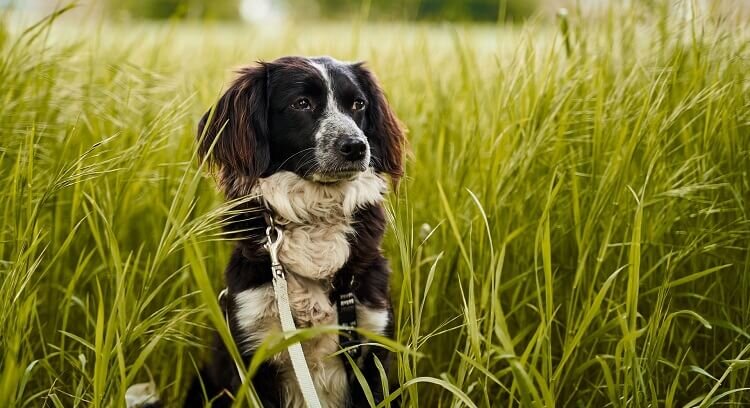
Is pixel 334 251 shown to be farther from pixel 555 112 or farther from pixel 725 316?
pixel 725 316

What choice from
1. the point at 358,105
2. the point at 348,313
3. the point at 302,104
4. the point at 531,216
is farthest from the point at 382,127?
the point at 348,313

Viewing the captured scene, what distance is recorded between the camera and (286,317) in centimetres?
198

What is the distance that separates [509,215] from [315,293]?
0.72 m

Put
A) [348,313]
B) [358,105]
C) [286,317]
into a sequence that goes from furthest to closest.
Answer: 1. [358,105]
2. [348,313]
3. [286,317]

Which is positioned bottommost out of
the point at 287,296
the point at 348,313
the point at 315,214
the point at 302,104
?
the point at 348,313

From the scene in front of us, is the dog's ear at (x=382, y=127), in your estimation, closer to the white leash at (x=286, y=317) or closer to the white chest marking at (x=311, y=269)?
the white chest marking at (x=311, y=269)

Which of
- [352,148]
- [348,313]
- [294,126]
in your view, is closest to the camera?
[348,313]

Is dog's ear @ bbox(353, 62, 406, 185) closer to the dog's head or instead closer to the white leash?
the dog's head

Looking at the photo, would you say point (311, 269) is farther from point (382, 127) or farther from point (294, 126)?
point (382, 127)

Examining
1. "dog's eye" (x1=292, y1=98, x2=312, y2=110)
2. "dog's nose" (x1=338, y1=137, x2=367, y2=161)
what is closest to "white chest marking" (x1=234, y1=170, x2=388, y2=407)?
"dog's nose" (x1=338, y1=137, x2=367, y2=161)

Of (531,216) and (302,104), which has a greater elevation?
(302,104)

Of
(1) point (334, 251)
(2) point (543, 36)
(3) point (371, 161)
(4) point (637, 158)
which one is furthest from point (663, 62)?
(1) point (334, 251)

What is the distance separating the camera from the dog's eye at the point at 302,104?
248cm

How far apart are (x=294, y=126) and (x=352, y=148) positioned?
273mm
